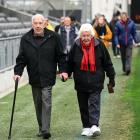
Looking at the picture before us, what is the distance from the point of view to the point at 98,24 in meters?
20.2

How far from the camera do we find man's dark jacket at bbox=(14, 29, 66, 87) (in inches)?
388

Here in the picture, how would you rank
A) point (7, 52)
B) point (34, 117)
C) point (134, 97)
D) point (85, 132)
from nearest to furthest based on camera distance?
point (85, 132) < point (34, 117) < point (134, 97) < point (7, 52)

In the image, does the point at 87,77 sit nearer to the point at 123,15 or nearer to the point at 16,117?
the point at 16,117

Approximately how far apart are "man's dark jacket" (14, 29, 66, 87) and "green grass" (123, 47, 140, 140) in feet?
5.28

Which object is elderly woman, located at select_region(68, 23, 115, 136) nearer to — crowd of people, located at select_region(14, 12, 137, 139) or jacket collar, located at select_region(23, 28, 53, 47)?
crowd of people, located at select_region(14, 12, 137, 139)

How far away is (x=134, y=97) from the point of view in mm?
14453

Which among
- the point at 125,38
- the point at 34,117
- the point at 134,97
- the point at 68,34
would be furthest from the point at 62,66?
the point at 125,38

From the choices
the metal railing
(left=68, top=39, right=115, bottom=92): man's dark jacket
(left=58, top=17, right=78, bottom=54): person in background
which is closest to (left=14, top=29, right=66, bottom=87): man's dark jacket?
(left=68, top=39, right=115, bottom=92): man's dark jacket

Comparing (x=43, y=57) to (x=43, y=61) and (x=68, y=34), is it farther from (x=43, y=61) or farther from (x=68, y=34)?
(x=68, y=34)

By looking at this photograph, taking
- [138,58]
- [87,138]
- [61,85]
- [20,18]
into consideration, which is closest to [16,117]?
[87,138]

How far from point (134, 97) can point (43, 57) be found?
5016 millimetres

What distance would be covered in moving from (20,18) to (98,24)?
13841mm

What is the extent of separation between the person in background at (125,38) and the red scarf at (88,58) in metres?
9.02

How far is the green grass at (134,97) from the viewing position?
1059 centimetres
